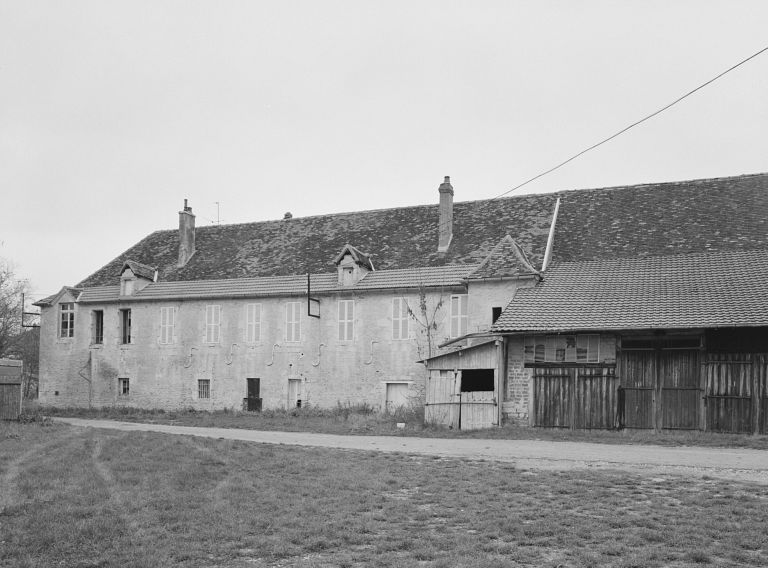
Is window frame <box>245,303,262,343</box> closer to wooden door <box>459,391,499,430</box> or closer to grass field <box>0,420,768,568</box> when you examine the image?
wooden door <box>459,391,499,430</box>

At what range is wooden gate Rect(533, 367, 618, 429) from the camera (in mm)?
22328

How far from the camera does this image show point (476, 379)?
950 inches

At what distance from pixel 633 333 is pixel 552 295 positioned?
3213 millimetres

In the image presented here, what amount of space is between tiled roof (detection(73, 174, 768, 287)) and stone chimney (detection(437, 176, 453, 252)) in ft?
1.13

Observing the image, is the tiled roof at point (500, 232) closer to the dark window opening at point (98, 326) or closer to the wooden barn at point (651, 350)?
the dark window opening at point (98, 326)

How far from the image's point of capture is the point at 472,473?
42.2 ft

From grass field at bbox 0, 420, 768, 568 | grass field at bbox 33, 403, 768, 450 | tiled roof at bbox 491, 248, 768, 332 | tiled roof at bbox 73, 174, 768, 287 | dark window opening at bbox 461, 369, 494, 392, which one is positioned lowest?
grass field at bbox 33, 403, 768, 450

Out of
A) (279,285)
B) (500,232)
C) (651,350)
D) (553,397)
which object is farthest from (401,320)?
(651,350)

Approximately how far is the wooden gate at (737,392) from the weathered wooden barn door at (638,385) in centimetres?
146

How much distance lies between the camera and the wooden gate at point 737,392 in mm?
20797

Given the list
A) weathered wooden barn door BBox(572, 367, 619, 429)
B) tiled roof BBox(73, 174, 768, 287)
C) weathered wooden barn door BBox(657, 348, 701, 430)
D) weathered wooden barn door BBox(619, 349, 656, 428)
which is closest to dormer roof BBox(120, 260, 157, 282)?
tiled roof BBox(73, 174, 768, 287)

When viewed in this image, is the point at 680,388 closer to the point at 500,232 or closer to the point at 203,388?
the point at 500,232

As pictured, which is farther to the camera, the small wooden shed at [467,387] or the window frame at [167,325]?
the window frame at [167,325]

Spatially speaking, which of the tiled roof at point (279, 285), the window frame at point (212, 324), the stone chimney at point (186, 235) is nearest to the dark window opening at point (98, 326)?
the tiled roof at point (279, 285)
